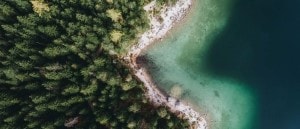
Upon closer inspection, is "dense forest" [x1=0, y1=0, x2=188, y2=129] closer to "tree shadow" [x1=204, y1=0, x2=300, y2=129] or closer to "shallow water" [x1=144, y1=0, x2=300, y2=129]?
"shallow water" [x1=144, y1=0, x2=300, y2=129]

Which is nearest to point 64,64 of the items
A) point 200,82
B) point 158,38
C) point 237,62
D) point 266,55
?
point 158,38

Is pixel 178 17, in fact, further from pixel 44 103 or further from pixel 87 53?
pixel 44 103

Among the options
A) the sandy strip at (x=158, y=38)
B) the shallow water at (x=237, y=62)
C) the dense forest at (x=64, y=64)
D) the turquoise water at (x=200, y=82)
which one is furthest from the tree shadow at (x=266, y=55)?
the dense forest at (x=64, y=64)

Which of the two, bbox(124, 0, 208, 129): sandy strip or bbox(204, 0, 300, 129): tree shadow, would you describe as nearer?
bbox(124, 0, 208, 129): sandy strip

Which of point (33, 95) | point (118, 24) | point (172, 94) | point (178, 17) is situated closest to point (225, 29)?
point (178, 17)

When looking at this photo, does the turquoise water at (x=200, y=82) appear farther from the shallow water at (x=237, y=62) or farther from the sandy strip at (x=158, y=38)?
the sandy strip at (x=158, y=38)

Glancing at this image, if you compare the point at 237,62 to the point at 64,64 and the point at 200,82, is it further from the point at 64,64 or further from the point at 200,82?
the point at 64,64

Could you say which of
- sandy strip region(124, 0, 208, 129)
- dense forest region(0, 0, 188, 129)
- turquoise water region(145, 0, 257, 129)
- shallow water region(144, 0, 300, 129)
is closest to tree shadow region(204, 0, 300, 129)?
shallow water region(144, 0, 300, 129)
